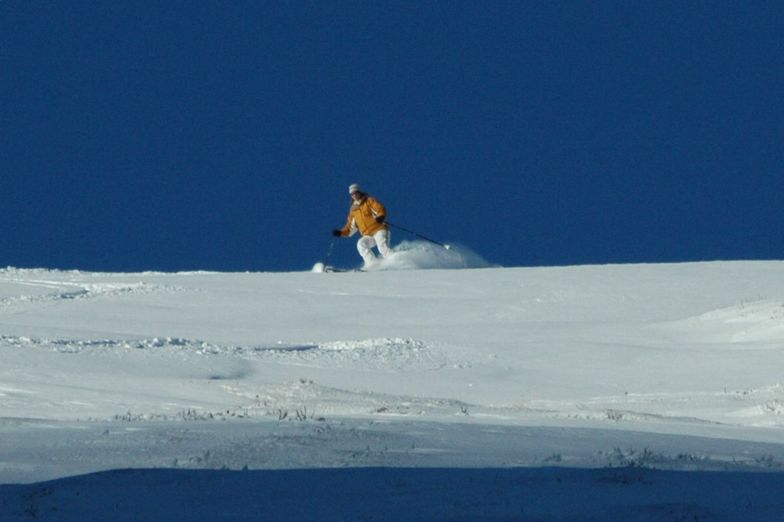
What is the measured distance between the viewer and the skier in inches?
1264

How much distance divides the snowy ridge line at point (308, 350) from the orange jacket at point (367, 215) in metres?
12.1

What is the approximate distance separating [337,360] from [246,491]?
37.3 feet

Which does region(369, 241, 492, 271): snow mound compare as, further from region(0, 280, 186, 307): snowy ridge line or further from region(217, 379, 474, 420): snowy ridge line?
region(217, 379, 474, 420): snowy ridge line

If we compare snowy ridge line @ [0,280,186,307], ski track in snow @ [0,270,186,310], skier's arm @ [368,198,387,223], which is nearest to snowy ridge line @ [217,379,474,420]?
ski track in snow @ [0,270,186,310]

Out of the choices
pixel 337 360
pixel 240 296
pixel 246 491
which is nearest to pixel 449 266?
pixel 240 296

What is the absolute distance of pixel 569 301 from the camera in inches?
995

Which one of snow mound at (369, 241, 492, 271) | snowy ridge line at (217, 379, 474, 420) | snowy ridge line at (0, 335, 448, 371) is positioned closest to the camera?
snowy ridge line at (217, 379, 474, 420)

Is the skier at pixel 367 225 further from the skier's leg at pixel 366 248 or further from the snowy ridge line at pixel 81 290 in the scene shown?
the snowy ridge line at pixel 81 290

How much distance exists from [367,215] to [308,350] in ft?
42.2

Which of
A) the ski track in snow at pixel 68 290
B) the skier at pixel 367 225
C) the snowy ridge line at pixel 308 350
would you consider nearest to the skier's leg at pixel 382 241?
the skier at pixel 367 225

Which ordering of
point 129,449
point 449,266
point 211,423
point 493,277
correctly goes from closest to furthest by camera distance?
1. point 129,449
2. point 211,423
3. point 493,277
4. point 449,266

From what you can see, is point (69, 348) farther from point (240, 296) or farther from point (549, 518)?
point (549, 518)

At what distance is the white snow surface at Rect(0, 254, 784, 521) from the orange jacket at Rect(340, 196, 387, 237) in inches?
44.8

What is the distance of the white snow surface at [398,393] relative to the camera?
23.9ft
